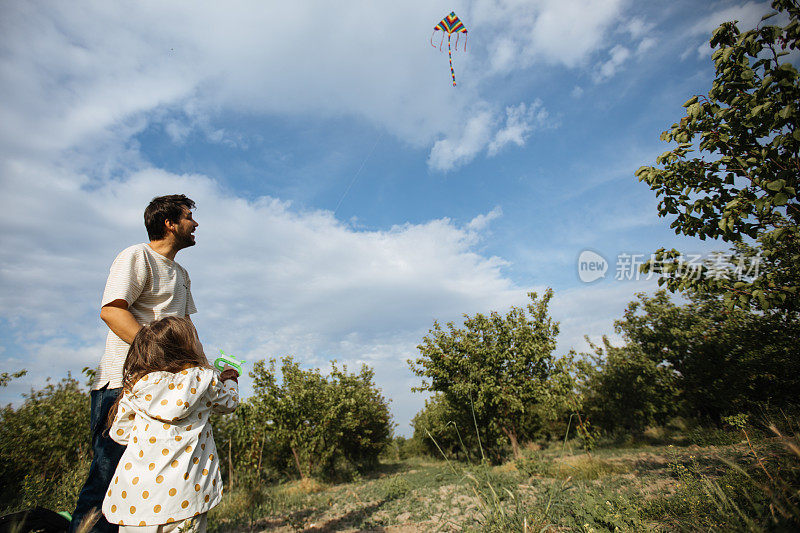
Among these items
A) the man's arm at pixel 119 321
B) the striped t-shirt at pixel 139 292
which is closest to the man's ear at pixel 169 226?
the striped t-shirt at pixel 139 292

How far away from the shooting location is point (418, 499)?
7.75 m

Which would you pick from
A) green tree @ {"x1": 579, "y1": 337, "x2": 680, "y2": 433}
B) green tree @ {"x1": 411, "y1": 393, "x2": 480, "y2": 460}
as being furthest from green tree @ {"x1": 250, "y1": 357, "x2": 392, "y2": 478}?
green tree @ {"x1": 579, "y1": 337, "x2": 680, "y2": 433}

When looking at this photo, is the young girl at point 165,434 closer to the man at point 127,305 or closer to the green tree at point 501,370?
the man at point 127,305

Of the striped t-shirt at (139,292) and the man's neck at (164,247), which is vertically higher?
the man's neck at (164,247)

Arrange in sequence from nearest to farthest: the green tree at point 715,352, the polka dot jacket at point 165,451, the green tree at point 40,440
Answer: the polka dot jacket at point 165,451, the green tree at point 40,440, the green tree at point 715,352

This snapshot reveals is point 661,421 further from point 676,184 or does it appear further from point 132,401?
point 132,401

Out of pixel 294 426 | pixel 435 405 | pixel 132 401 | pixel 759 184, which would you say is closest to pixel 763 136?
pixel 759 184

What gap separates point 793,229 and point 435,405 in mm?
26775

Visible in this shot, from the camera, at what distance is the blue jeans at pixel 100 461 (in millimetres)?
1938

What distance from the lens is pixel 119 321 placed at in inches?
79.5

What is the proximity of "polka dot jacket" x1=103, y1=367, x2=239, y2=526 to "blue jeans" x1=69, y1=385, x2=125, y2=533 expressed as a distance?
88 millimetres

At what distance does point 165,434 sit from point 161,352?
0.50m

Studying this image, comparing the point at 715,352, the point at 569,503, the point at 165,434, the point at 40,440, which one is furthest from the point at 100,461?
the point at 715,352

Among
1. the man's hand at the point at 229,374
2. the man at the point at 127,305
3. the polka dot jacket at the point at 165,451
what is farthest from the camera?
the man's hand at the point at 229,374
